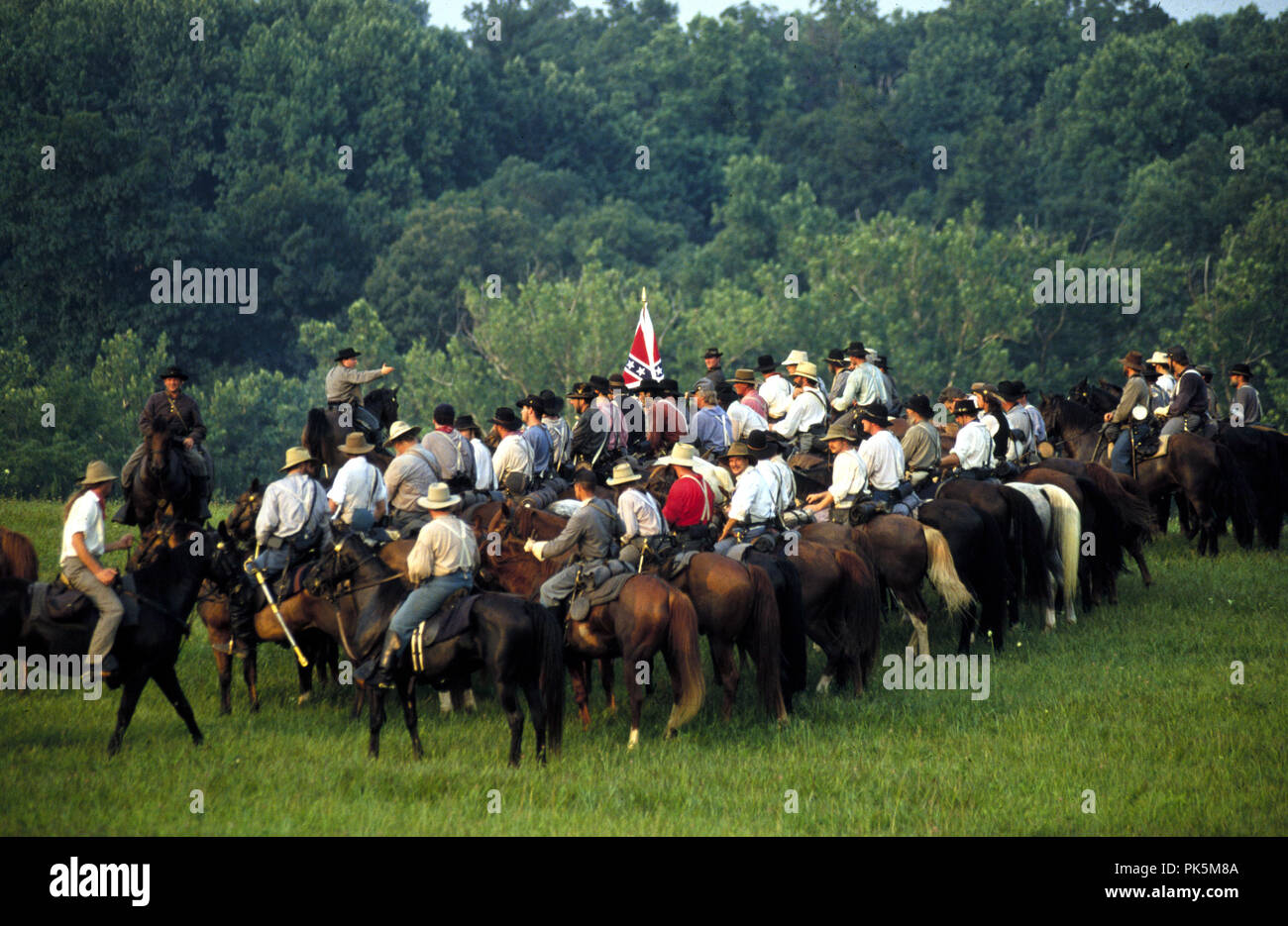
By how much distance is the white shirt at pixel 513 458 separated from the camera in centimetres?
2041

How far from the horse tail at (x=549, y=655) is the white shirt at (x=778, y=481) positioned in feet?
12.6

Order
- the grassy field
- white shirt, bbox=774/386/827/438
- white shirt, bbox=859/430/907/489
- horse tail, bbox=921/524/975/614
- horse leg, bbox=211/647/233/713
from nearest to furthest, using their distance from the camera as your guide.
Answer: the grassy field → horse leg, bbox=211/647/233/713 → horse tail, bbox=921/524/975/614 → white shirt, bbox=859/430/907/489 → white shirt, bbox=774/386/827/438

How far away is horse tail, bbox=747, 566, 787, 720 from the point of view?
54.3 feet

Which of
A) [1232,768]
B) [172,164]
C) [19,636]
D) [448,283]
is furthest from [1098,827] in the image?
[172,164]

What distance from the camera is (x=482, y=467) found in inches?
792

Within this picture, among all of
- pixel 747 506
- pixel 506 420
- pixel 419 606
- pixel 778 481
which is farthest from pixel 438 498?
pixel 506 420

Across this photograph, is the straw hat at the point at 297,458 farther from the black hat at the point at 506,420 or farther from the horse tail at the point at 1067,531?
the horse tail at the point at 1067,531

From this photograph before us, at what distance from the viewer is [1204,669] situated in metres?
19.1

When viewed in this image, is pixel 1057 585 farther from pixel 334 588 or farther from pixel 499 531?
pixel 334 588

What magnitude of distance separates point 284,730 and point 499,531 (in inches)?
130

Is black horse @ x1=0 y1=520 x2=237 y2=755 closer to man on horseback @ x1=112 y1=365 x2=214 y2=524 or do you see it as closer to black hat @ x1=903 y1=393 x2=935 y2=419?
man on horseback @ x1=112 y1=365 x2=214 y2=524

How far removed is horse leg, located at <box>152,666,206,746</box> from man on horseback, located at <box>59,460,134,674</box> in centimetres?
46

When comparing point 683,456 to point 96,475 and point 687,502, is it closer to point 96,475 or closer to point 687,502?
point 687,502

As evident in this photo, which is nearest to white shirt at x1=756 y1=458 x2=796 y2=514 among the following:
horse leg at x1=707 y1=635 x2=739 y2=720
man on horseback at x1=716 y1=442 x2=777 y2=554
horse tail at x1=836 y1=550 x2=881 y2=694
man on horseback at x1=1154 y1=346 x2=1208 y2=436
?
man on horseback at x1=716 y1=442 x2=777 y2=554
